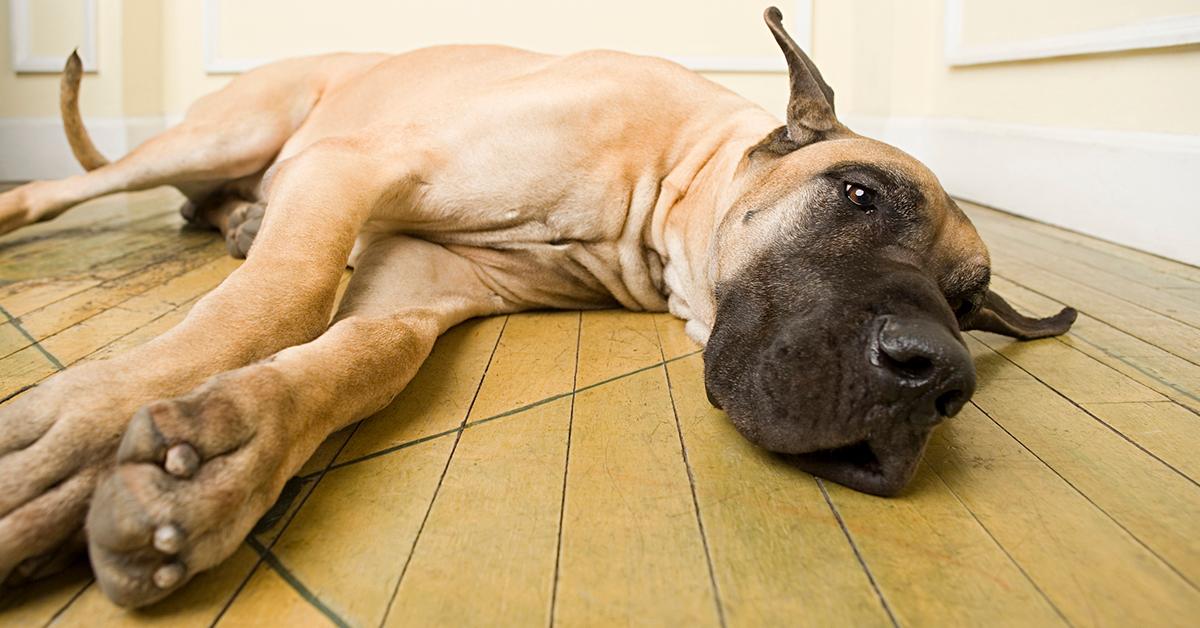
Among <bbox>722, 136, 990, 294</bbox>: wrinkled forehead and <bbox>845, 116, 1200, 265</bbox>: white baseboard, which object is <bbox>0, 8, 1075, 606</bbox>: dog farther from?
<bbox>845, 116, 1200, 265</bbox>: white baseboard

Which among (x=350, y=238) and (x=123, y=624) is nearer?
(x=123, y=624)

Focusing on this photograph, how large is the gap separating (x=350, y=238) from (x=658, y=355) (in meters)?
0.78

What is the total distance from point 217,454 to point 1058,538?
3.94ft

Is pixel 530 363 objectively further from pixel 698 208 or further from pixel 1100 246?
pixel 1100 246

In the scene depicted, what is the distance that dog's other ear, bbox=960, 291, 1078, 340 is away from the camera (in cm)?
204

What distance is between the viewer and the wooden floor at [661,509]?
1073 millimetres

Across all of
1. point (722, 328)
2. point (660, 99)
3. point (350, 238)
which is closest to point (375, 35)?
point (660, 99)

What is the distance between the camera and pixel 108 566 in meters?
0.97

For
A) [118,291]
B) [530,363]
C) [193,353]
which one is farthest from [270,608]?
[118,291]

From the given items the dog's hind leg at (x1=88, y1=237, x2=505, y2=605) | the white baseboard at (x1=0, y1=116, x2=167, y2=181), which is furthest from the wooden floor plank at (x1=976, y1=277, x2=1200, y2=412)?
the white baseboard at (x1=0, y1=116, x2=167, y2=181)

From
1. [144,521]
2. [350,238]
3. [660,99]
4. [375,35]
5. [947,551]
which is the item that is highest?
[375,35]

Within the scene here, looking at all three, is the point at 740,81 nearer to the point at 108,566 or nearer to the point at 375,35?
the point at 375,35

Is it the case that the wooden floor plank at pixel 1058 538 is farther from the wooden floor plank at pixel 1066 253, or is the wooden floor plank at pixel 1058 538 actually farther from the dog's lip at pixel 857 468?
the wooden floor plank at pixel 1066 253

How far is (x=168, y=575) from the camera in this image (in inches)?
39.0
